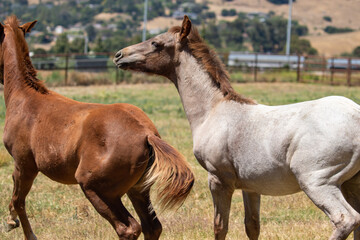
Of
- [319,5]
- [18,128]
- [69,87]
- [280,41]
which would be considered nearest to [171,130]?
[18,128]

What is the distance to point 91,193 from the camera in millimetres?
4660

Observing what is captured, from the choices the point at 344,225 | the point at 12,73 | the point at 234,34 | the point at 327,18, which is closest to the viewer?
the point at 344,225

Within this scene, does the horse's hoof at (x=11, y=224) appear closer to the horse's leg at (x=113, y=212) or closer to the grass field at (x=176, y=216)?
the grass field at (x=176, y=216)

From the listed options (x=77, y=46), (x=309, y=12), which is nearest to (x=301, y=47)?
(x=77, y=46)

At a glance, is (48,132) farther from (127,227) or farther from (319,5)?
(319,5)

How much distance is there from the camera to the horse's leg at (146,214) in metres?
4.90

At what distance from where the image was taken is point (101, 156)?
4.60 m

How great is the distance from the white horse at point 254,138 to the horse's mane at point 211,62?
1cm

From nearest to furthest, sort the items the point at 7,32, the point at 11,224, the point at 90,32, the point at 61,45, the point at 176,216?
the point at 11,224, the point at 7,32, the point at 176,216, the point at 61,45, the point at 90,32

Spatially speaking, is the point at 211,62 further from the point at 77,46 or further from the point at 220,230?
the point at 77,46

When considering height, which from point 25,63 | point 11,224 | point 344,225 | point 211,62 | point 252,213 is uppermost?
point 211,62

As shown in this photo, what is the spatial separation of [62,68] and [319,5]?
119 m

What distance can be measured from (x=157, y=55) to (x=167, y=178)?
5.07 feet

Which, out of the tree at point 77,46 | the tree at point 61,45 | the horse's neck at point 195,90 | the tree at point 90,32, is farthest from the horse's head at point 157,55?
the tree at point 90,32
